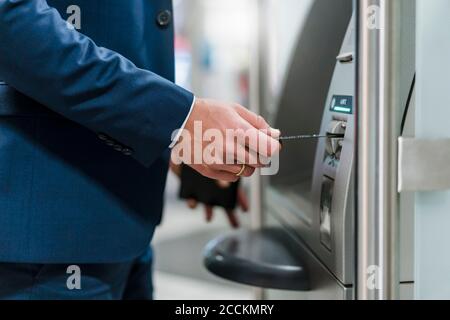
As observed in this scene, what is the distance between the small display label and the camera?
30.9 inches

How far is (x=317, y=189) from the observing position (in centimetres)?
91

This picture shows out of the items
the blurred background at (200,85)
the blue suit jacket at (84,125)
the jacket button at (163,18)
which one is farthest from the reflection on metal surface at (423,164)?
the blurred background at (200,85)

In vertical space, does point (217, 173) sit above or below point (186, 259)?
above

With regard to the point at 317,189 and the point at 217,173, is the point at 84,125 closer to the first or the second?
the point at 217,173

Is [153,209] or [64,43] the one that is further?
[153,209]

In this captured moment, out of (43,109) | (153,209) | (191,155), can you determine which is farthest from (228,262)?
(43,109)

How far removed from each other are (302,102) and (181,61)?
0.93 feet

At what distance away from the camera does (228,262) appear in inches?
40.4

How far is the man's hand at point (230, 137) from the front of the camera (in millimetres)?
710

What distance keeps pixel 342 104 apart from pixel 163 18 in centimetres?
32

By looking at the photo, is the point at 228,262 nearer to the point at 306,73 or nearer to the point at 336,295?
the point at 336,295

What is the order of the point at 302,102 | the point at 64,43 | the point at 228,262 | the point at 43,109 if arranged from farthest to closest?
the point at 302,102 < the point at 228,262 < the point at 43,109 < the point at 64,43

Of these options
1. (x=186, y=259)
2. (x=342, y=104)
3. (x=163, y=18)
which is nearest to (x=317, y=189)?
(x=342, y=104)

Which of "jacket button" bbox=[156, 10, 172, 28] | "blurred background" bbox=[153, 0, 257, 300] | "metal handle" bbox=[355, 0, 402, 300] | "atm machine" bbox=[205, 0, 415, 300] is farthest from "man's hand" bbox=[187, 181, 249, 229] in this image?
"blurred background" bbox=[153, 0, 257, 300]
